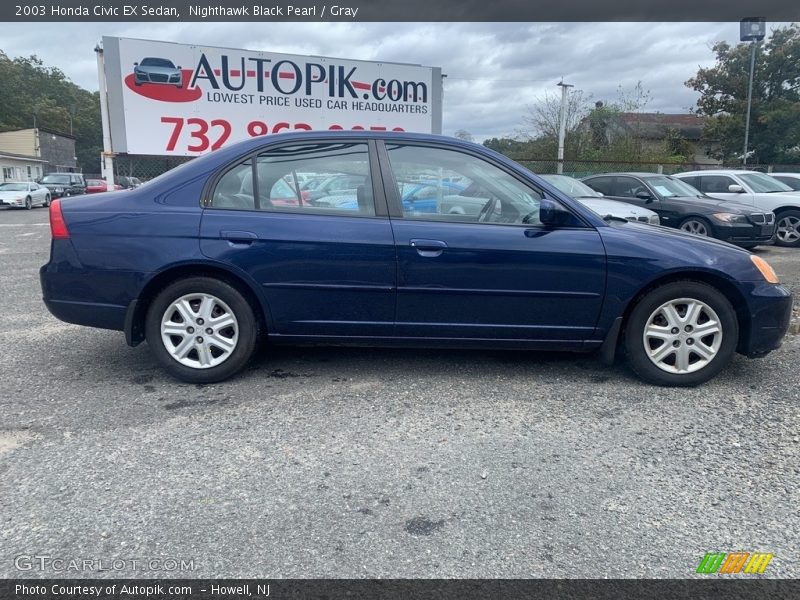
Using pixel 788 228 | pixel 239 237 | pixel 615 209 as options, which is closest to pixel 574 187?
pixel 615 209

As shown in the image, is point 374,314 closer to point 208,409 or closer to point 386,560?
point 208,409

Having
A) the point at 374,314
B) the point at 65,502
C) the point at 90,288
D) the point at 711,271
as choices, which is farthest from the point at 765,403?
the point at 90,288

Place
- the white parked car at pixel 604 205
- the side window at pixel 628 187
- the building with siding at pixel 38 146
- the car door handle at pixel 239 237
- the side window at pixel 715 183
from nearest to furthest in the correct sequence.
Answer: the car door handle at pixel 239 237 < the white parked car at pixel 604 205 < the side window at pixel 628 187 < the side window at pixel 715 183 < the building with siding at pixel 38 146

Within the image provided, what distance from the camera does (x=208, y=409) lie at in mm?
3551

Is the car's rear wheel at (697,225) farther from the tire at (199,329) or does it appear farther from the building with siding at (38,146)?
the building with siding at (38,146)

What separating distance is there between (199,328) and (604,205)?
7.26 meters

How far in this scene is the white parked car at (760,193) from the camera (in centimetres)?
1195

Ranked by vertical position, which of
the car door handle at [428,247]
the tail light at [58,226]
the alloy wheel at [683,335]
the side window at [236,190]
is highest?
the side window at [236,190]

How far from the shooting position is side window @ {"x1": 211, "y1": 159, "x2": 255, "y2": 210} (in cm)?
389

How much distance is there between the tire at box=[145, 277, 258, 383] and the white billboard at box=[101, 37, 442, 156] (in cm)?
641

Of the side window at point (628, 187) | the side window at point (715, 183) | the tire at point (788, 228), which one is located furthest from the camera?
the side window at point (715, 183)

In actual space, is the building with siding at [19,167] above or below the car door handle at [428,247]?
above

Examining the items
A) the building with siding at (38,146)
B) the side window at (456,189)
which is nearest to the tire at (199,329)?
the side window at (456,189)

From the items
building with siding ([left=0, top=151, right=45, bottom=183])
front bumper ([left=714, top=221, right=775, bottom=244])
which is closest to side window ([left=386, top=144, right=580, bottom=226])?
front bumper ([left=714, top=221, right=775, bottom=244])
